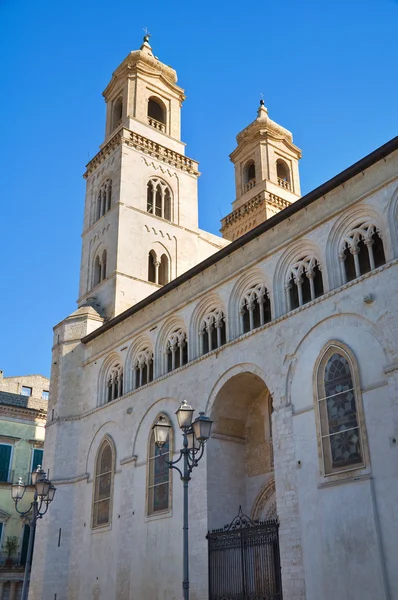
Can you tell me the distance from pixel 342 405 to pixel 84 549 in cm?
1298

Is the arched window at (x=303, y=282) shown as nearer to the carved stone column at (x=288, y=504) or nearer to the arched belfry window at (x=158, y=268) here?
the carved stone column at (x=288, y=504)

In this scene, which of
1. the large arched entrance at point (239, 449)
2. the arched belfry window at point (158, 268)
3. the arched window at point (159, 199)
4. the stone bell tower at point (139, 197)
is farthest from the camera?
the arched window at point (159, 199)

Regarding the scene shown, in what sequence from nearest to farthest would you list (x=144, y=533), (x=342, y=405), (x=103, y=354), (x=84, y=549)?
(x=342, y=405)
(x=144, y=533)
(x=84, y=549)
(x=103, y=354)

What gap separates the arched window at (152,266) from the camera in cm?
3088

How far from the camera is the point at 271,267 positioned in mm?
18734

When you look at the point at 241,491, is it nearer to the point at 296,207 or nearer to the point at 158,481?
the point at 158,481

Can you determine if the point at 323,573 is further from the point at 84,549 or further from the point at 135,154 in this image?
the point at 135,154

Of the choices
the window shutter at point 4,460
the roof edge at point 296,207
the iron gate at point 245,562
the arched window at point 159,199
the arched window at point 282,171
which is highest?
the arched window at point 282,171

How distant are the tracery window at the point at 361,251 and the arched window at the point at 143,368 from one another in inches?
369

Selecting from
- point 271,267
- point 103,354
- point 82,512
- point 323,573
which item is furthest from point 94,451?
point 323,573

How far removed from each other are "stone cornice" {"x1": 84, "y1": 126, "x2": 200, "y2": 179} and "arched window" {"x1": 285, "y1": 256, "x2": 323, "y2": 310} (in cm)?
1700

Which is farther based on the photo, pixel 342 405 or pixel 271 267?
pixel 271 267

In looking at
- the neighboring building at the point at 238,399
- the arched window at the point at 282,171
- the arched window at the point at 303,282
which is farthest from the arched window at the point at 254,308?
the arched window at the point at 282,171

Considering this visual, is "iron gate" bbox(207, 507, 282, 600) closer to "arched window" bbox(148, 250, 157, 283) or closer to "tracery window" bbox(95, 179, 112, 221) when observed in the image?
"arched window" bbox(148, 250, 157, 283)
